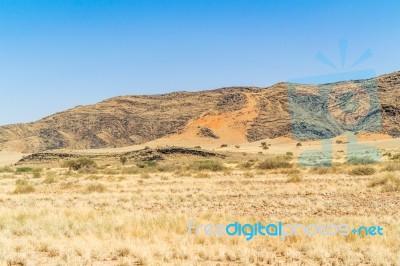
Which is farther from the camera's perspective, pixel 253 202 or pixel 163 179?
pixel 163 179

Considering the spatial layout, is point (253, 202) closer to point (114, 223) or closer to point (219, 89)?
point (114, 223)

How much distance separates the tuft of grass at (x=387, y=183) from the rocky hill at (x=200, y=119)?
57222mm

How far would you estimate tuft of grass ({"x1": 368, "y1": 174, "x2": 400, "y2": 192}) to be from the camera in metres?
18.4

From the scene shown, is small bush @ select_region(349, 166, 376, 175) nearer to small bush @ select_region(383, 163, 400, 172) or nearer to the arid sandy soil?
small bush @ select_region(383, 163, 400, 172)

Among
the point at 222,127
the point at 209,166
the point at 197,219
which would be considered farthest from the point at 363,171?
the point at 222,127

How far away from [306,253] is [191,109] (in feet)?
434

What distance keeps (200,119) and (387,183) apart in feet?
312

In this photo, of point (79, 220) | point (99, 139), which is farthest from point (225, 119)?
point (79, 220)

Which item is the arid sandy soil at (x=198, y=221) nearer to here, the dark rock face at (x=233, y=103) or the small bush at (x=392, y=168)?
the small bush at (x=392, y=168)

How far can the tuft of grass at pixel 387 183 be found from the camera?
18406mm

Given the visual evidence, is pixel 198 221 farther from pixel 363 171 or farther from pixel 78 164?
pixel 78 164

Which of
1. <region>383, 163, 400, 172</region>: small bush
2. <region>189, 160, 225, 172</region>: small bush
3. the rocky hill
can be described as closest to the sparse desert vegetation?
<region>383, 163, 400, 172</region>: small bush

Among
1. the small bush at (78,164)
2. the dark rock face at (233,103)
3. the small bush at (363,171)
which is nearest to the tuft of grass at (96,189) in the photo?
the small bush at (363,171)

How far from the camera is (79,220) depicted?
41.3 ft
